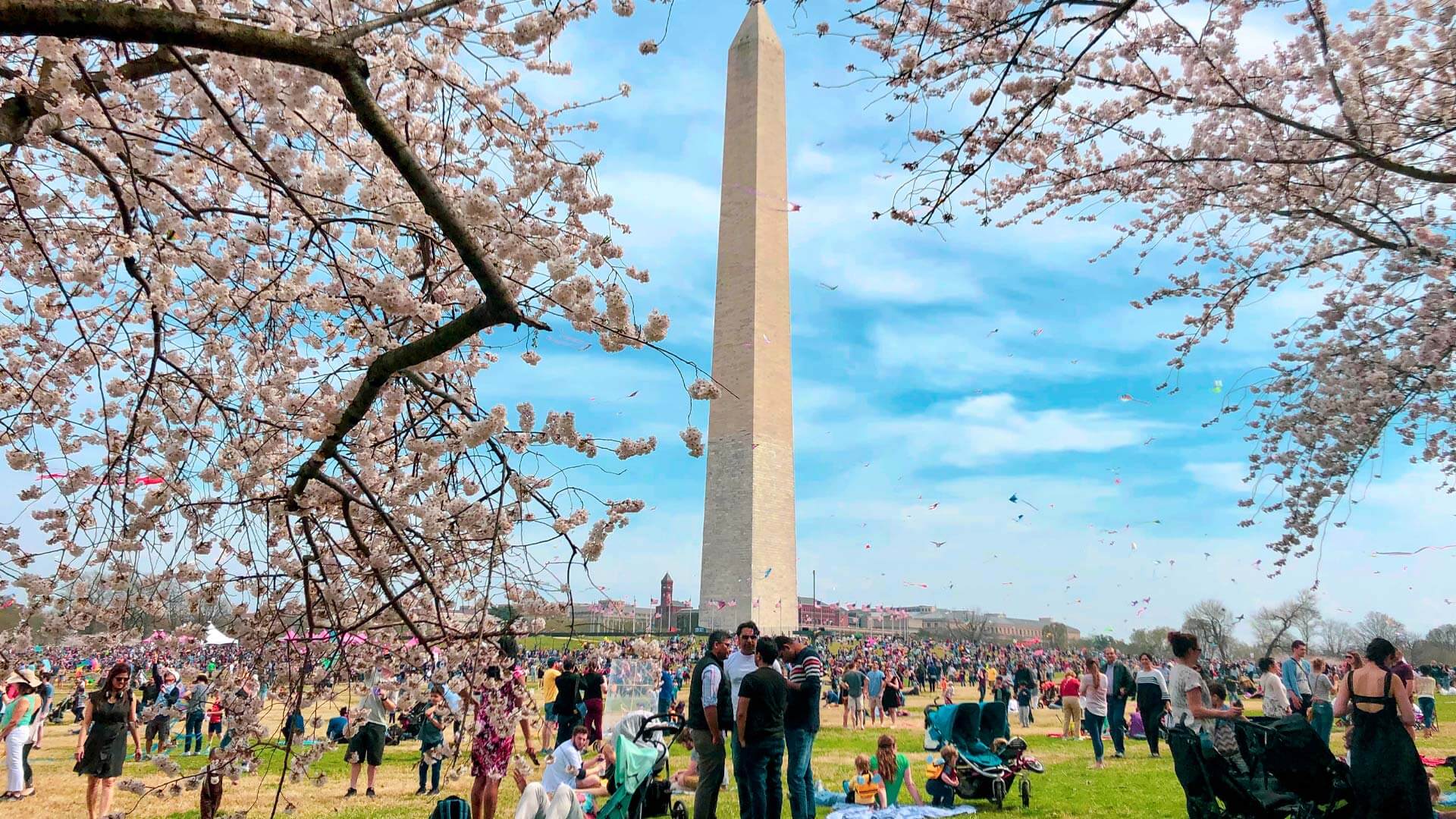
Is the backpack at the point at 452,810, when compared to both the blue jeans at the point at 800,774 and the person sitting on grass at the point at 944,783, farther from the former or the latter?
the person sitting on grass at the point at 944,783

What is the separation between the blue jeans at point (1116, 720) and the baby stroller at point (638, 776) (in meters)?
5.76

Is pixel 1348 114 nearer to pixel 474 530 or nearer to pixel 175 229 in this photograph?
pixel 474 530

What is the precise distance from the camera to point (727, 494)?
911 inches

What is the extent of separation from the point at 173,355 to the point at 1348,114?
20.4 feet

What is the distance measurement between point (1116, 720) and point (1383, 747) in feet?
20.4

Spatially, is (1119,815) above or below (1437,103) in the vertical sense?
below

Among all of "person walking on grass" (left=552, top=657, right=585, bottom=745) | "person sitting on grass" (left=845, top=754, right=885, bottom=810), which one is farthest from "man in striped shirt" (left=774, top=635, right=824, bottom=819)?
"person walking on grass" (left=552, top=657, right=585, bottom=745)

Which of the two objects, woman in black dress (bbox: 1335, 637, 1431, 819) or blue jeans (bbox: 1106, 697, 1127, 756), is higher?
woman in black dress (bbox: 1335, 637, 1431, 819)

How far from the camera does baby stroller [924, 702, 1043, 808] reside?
7211 millimetres

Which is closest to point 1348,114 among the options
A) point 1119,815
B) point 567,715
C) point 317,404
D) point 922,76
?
point 922,76

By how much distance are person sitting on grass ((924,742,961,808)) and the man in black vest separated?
7.44ft

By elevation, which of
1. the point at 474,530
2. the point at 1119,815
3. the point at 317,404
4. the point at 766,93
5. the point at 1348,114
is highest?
the point at 766,93

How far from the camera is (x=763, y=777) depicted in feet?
16.8

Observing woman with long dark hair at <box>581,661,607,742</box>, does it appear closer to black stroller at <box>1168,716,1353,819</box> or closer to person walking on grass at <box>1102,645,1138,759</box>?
person walking on grass at <box>1102,645,1138,759</box>
